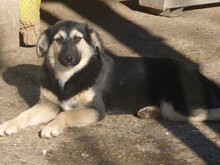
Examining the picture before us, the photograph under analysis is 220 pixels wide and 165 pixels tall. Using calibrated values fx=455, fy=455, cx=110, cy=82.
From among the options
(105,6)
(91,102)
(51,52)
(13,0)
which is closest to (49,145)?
(91,102)

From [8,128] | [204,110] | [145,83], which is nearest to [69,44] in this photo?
[145,83]

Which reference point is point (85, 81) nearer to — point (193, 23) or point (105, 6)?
point (193, 23)

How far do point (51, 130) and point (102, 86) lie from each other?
84 cm

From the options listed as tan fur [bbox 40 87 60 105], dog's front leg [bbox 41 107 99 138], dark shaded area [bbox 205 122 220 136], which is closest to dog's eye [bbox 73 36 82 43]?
tan fur [bbox 40 87 60 105]

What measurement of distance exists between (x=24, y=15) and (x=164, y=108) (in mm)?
3216

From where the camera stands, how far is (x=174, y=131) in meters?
4.64

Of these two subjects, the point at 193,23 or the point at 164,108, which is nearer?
the point at 164,108

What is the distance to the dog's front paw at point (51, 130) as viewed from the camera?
444 centimetres

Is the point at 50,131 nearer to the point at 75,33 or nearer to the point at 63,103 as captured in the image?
the point at 63,103

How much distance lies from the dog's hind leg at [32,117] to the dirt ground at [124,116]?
0.08 m

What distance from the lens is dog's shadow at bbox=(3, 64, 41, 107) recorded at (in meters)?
5.69

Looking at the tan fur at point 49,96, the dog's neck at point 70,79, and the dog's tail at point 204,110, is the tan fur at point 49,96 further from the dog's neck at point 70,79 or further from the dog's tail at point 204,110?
the dog's tail at point 204,110

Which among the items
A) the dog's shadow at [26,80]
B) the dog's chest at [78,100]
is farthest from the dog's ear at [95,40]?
the dog's shadow at [26,80]

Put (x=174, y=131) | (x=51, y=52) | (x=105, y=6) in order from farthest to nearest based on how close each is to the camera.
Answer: (x=105, y=6) < (x=51, y=52) < (x=174, y=131)
